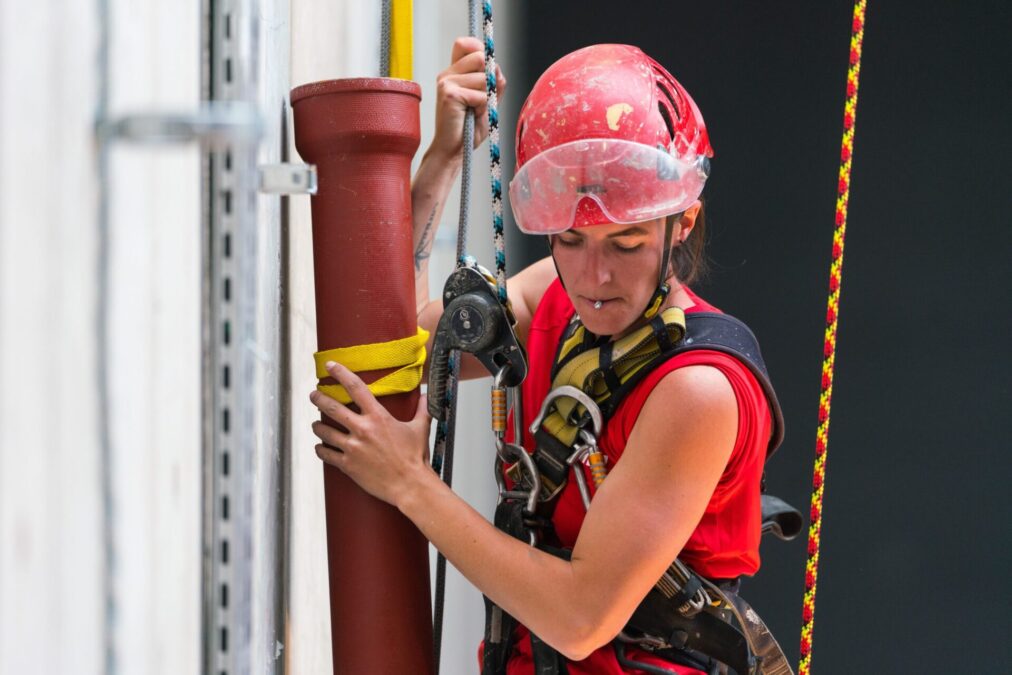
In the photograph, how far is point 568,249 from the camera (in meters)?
1.23

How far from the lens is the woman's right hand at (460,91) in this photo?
4.49ft

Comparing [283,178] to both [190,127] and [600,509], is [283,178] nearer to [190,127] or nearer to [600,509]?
[190,127]

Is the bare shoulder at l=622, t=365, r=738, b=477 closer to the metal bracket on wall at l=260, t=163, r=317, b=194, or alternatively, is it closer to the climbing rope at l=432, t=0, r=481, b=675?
the climbing rope at l=432, t=0, r=481, b=675

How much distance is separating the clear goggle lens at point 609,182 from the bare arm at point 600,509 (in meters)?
0.19

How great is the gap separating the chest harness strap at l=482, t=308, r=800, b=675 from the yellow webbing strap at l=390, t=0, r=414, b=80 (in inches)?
15.0

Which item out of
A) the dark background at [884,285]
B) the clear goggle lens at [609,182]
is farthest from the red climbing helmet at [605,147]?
the dark background at [884,285]

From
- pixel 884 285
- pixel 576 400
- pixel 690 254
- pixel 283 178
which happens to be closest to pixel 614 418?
pixel 576 400

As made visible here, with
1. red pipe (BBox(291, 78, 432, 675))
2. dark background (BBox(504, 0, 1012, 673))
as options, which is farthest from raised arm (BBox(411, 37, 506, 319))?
dark background (BBox(504, 0, 1012, 673))

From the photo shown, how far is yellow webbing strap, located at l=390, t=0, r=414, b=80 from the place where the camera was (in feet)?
4.41

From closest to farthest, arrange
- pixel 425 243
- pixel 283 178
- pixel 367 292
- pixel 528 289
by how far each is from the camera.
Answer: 1. pixel 283 178
2. pixel 367 292
3. pixel 425 243
4. pixel 528 289

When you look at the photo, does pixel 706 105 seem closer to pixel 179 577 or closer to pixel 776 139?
pixel 776 139

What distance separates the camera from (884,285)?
9.46ft

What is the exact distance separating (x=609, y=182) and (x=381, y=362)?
307 millimetres

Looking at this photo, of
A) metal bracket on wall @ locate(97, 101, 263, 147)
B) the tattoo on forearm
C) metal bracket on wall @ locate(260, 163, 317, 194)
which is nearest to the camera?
metal bracket on wall @ locate(97, 101, 263, 147)
